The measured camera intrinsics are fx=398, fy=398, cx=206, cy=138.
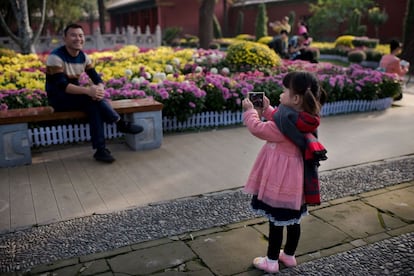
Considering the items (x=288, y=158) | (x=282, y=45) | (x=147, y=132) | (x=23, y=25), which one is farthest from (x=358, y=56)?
(x=288, y=158)

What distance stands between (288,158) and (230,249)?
1002 millimetres

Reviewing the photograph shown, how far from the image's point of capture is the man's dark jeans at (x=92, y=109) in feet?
17.2

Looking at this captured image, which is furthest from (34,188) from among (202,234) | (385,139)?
(385,139)

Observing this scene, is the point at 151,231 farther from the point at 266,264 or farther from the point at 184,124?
the point at 184,124

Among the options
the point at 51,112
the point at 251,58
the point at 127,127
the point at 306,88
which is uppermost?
the point at 306,88

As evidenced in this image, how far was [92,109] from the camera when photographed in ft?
17.1

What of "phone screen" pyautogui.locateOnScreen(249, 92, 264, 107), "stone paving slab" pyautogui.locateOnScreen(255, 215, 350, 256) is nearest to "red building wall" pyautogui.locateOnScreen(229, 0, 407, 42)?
"stone paving slab" pyautogui.locateOnScreen(255, 215, 350, 256)

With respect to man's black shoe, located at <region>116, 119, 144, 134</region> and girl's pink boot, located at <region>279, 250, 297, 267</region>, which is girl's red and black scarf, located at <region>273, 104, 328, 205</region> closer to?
girl's pink boot, located at <region>279, 250, 297, 267</region>

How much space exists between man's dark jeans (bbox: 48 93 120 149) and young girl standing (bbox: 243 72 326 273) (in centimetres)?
291

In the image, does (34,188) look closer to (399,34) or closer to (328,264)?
(328,264)

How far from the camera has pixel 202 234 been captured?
3.48 metres

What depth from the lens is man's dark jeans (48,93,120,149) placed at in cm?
523

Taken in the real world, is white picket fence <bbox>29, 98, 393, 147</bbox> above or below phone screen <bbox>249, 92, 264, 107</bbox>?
below

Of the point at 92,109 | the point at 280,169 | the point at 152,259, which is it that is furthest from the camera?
the point at 92,109
